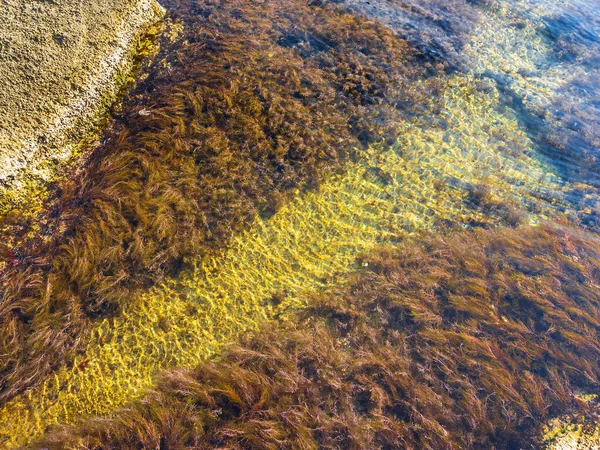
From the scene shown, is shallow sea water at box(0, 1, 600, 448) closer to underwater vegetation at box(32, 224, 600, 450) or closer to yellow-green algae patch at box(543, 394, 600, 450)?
underwater vegetation at box(32, 224, 600, 450)

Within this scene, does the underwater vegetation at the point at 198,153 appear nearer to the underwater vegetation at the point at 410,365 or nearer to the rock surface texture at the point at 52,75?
the rock surface texture at the point at 52,75

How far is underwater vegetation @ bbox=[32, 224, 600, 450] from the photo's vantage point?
3.19 metres

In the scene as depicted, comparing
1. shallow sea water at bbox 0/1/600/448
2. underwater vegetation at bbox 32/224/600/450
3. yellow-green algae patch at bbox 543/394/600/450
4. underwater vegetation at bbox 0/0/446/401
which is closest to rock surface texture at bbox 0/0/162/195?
underwater vegetation at bbox 0/0/446/401

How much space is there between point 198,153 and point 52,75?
6.06 ft

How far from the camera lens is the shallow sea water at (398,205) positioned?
132 inches

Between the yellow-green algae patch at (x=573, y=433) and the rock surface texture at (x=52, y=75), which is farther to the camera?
the rock surface texture at (x=52, y=75)

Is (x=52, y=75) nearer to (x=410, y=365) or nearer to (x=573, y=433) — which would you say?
(x=410, y=365)

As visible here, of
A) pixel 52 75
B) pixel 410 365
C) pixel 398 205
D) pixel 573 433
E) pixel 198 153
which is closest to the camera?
pixel 573 433

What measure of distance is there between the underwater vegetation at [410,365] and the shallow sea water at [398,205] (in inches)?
9.1

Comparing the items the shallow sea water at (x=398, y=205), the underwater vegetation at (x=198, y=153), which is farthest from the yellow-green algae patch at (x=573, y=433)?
the underwater vegetation at (x=198, y=153)

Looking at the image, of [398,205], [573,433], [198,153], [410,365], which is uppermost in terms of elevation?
[198,153]

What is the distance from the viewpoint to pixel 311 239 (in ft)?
14.2

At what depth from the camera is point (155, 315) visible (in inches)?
142

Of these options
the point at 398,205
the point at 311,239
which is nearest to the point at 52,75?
the point at 311,239
